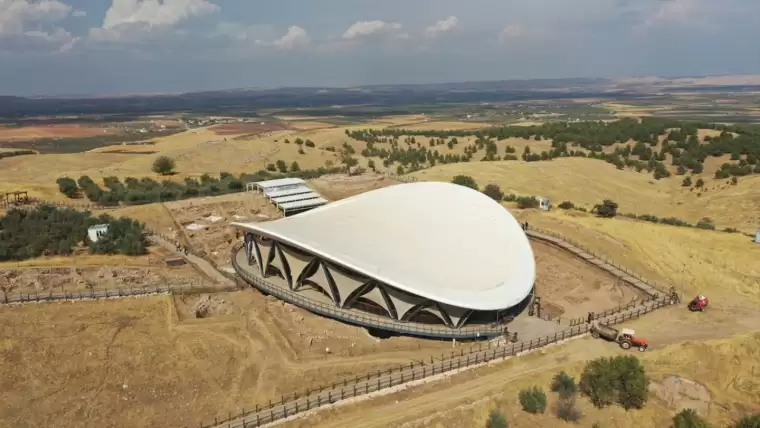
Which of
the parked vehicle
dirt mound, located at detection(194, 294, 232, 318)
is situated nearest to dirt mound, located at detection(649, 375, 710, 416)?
the parked vehicle

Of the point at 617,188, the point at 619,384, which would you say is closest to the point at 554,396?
the point at 619,384

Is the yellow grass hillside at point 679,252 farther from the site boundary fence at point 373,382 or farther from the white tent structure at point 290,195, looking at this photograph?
the white tent structure at point 290,195

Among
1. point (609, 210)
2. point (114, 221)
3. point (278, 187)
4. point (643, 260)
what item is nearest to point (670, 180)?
point (609, 210)

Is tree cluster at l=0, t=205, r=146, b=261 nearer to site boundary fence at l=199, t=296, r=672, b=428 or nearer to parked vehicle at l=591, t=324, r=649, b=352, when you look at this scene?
site boundary fence at l=199, t=296, r=672, b=428

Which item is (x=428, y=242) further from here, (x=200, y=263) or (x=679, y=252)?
(x=679, y=252)

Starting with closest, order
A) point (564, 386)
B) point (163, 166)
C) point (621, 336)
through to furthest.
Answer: point (564, 386), point (621, 336), point (163, 166)
